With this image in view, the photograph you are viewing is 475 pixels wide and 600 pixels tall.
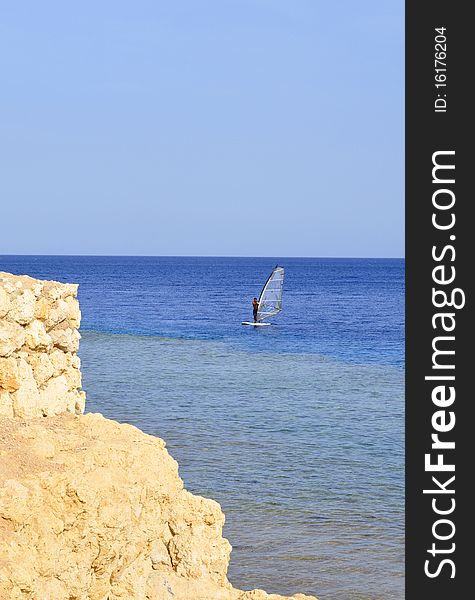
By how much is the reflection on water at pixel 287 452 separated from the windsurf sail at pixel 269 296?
24.2 meters

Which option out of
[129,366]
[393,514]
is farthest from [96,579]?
[129,366]

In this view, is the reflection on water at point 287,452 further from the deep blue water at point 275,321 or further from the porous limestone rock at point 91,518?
the deep blue water at point 275,321

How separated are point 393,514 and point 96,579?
951 cm

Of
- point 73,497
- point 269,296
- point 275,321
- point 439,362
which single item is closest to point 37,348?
point 73,497

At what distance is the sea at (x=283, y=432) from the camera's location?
1298 cm

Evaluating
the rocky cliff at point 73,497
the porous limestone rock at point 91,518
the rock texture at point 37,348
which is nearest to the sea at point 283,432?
the rocky cliff at point 73,497

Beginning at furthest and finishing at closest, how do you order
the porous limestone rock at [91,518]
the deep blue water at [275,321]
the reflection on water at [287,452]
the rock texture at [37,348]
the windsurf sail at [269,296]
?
the windsurf sail at [269,296] < the deep blue water at [275,321] < the reflection on water at [287,452] < the rock texture at [37,348] < the porous limestone rock at [91,518]

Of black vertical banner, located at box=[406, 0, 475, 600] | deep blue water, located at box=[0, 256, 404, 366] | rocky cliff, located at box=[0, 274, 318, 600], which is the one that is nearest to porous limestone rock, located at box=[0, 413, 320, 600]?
rocky cliff, located at box=[0, 274, 318, 600]

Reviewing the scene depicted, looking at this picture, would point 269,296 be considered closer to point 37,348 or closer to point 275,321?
point 275,321

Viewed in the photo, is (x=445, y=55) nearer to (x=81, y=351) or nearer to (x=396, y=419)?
(x=396, y=419)

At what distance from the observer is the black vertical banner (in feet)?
24.3

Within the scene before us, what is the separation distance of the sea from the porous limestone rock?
4.52 m

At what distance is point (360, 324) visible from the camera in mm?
61062

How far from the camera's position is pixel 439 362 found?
295 inches
